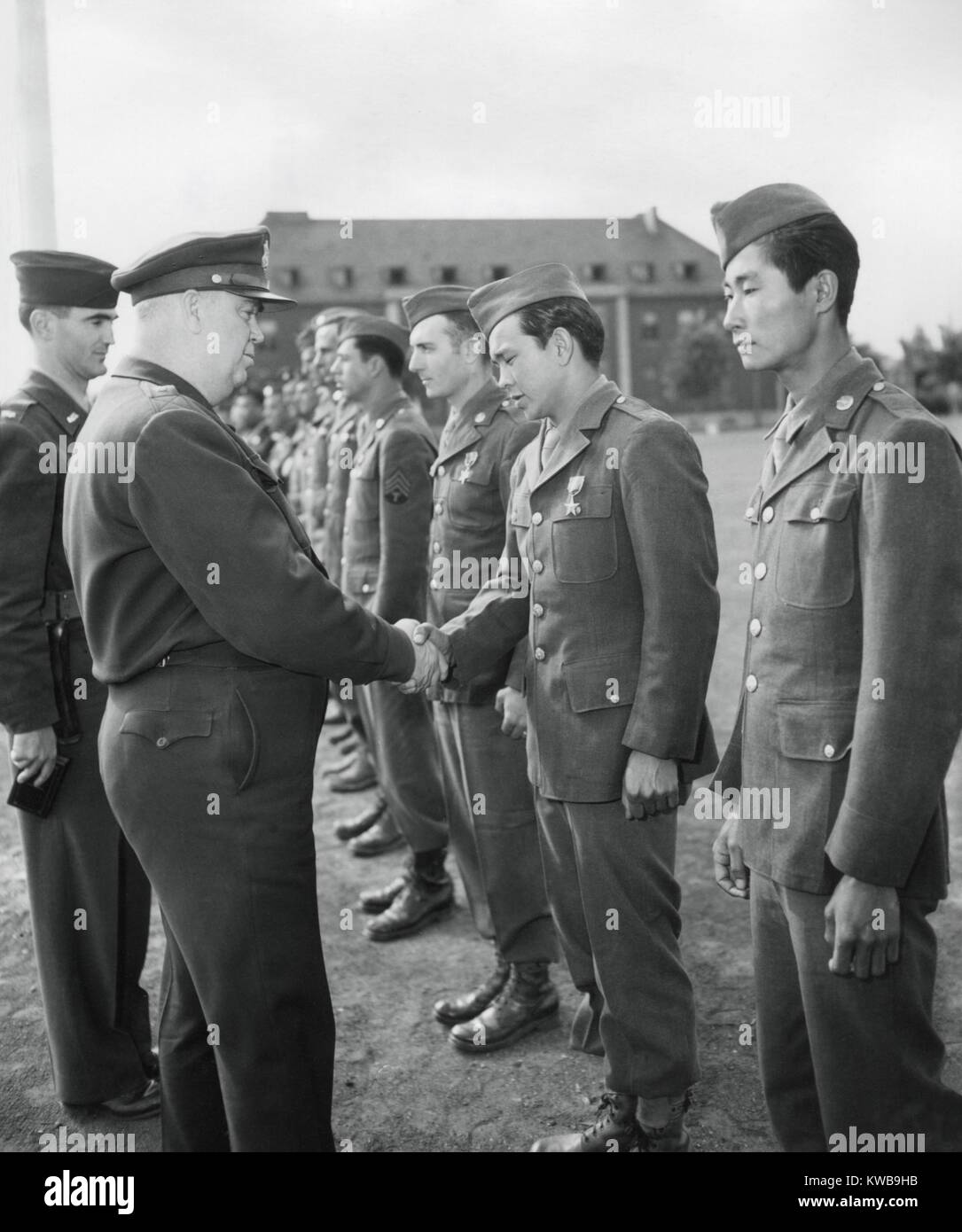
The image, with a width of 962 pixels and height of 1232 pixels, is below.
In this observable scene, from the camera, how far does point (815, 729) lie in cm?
230

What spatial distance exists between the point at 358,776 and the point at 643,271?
56.4 meters

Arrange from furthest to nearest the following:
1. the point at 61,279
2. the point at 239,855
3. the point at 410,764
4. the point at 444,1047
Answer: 1. the point at 410,764
2. the point at 444,1047
3. the point at 61,279
4. the point at 239,855

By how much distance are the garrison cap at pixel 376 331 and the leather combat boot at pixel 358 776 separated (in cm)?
272

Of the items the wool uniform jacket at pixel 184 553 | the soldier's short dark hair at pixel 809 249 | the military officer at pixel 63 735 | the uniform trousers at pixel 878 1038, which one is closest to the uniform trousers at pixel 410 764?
the military officer at pixel 63 735

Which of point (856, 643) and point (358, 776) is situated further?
point (358, 776)

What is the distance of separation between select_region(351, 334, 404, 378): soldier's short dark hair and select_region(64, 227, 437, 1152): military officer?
2811 mm

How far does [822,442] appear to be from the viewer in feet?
7.60

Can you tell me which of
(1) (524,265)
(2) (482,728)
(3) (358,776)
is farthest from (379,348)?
(1) (524,265)

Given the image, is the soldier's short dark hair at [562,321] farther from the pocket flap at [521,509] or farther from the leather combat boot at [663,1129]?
the leather combat boot at [663,1129]

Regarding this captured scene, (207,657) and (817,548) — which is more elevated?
(817,548)

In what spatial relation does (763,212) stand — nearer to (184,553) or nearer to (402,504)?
(184,553)

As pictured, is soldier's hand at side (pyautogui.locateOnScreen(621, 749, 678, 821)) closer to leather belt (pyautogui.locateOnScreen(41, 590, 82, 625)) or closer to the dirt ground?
the dirt ground
